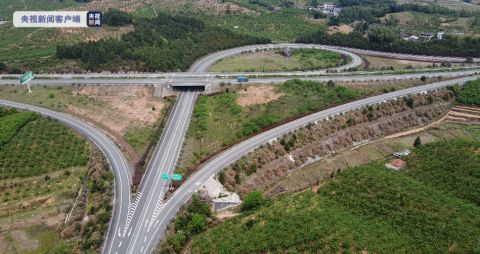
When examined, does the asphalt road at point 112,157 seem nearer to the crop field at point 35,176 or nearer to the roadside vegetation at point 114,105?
the roadside vegetation at point 114,105

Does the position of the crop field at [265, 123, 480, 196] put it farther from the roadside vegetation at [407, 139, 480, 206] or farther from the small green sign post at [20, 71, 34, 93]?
the small green sign post at [20, 71, 34, 93]

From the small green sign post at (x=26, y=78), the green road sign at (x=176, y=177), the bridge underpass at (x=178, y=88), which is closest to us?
the green road sign at (x=176, y=177)

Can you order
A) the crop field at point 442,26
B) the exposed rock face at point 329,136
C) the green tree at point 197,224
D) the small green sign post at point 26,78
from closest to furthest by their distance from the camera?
1. the green tree at point 197,224
2. the exposed rock face at point 329,136
3. the small green sign post at point 26,78
4. the crop field at point 442,26

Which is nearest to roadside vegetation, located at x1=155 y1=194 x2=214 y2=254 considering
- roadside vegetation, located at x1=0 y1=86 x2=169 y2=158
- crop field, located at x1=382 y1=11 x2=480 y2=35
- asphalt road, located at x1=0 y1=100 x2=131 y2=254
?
asphalt road, located at x1=0 y1=100 x2=131 y2=254

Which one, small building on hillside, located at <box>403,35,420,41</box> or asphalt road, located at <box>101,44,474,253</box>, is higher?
small building on hillside, located at <box>403,35,420,41</box>

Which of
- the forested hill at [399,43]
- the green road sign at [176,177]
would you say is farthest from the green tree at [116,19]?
the green road sign at [176,177]

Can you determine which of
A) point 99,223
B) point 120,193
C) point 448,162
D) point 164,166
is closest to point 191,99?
point 164,166
